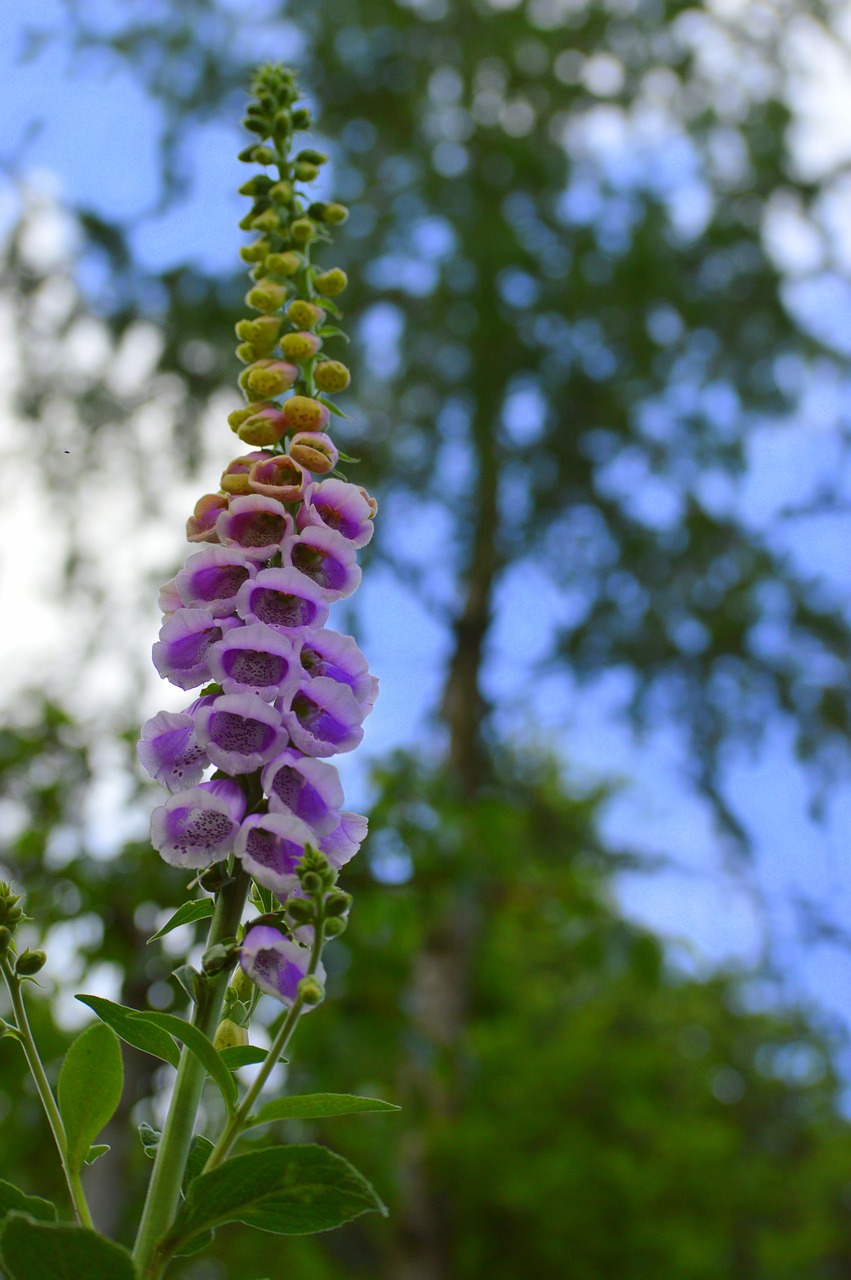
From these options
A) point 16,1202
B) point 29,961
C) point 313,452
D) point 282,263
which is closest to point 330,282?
point 282,263

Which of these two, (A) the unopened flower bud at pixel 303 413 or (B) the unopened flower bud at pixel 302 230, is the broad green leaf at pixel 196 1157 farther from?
(B) the unopened flower bud at pixel 302 230

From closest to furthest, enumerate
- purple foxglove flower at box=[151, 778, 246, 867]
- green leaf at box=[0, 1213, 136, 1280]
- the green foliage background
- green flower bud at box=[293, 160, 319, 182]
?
green leaf at box=[0, 1213, 136, 1280]
purple foxglove flower at box=[151, 778, 246, 867]
green flower bud at box=[293, 160, 319, 182]
the green foliage background

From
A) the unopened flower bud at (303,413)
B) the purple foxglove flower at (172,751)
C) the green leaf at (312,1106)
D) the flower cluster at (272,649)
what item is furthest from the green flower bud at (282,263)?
the green leaf at (312,1106)

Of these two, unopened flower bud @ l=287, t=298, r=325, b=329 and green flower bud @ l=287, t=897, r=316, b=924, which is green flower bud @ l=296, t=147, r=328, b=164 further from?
green flower bud @ l=287, t=897, r=316, b=924

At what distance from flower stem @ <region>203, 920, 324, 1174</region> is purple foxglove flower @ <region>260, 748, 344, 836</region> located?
0.24 ft

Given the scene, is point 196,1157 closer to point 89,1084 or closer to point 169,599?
point 89,1084

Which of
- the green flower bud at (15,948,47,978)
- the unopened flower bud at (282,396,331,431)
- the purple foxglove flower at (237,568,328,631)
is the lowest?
the green flower bud at (15,948,47,978)

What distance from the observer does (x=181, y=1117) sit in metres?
0.57

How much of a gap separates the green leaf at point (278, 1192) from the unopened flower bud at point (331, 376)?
0.46m

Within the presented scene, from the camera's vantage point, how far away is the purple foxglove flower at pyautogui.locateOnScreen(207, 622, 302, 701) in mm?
610

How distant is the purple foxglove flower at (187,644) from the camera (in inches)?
25.4

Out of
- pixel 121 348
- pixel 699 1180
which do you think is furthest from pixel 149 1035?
pixel 699 1180

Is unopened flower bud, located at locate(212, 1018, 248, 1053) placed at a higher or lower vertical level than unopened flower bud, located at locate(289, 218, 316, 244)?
lower

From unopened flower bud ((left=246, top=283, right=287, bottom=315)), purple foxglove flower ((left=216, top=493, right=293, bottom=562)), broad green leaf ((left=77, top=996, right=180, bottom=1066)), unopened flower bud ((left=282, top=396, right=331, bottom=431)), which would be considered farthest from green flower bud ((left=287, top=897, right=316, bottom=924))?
unopened flower bud ((left=246, top=283, right=287, bottom=315))
